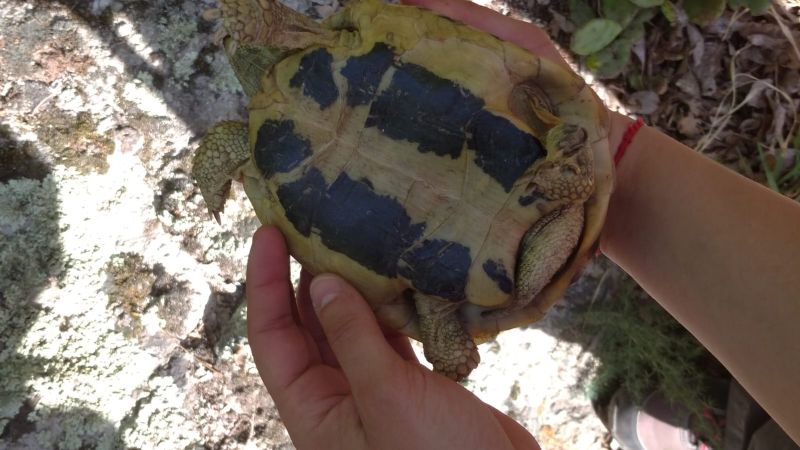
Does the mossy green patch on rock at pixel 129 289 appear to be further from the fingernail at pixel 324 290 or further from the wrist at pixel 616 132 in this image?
the wrist at pixel 616 132

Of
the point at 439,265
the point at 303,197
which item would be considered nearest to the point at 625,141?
the point at 439,265

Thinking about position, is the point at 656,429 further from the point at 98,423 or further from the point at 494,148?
the point at 98,423

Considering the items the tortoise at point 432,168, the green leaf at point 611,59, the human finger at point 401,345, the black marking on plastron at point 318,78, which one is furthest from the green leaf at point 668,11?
the human finger at point 401,345

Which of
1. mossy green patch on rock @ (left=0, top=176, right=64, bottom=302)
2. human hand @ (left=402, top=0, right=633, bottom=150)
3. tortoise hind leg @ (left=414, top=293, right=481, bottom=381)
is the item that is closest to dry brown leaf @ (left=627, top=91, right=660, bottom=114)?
human hand @ (left=402, top=0, right=633, bottom=150)

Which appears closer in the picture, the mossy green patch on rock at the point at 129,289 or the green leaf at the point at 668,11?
the mossy green patch on rock at the point at 129,289

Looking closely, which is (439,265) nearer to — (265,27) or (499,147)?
(499,147)

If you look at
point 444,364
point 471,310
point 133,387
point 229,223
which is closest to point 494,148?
point 471,310
